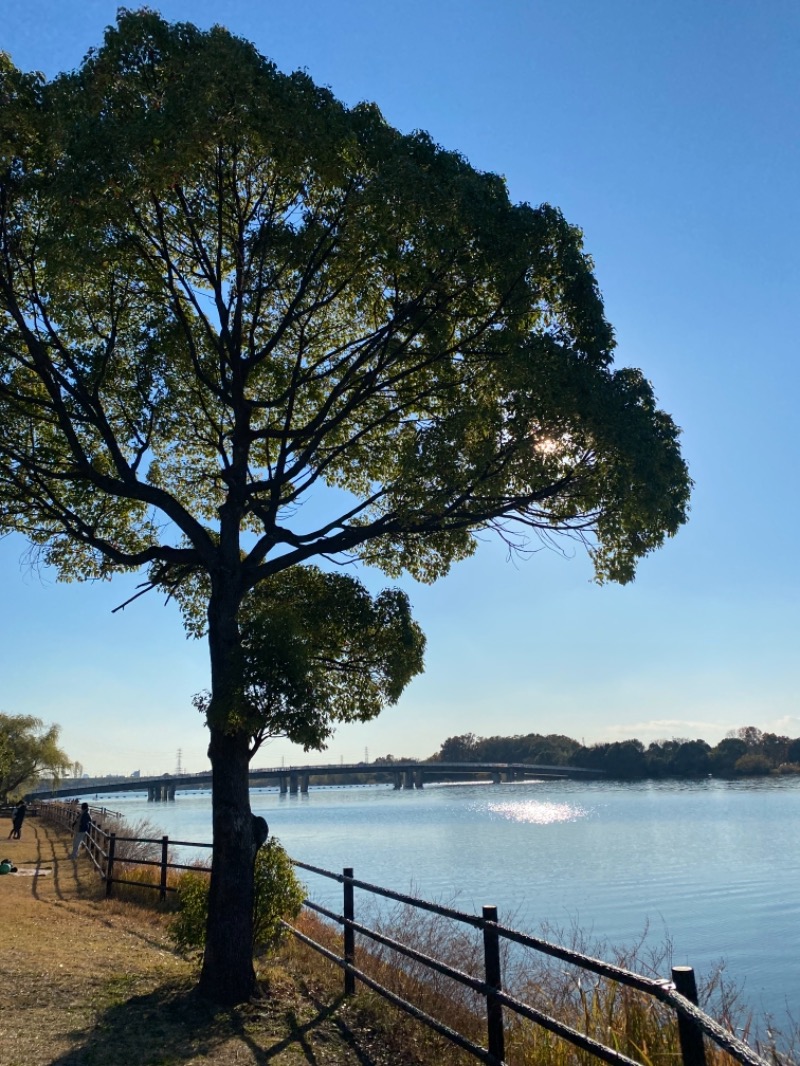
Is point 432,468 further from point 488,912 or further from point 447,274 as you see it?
point 488,912

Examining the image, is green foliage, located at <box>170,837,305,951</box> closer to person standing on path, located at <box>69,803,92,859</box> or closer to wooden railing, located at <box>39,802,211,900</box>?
wooden railing, located at <box>39,802,211,900</box>

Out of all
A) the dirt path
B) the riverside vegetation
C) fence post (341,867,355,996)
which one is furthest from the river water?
the dirt path

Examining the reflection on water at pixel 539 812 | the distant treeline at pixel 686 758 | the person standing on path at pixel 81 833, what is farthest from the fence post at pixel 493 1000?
the distant treeline at pixel 686 758

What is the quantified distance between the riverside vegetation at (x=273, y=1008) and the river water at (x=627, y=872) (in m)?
5.49

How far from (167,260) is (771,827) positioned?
4961 centimetres

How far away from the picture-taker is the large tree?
30.2ft

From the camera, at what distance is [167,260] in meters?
10.4

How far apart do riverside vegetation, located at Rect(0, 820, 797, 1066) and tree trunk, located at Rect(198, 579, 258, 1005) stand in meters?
0.36

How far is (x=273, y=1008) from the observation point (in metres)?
8.95

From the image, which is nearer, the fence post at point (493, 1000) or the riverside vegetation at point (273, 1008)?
the fence post at point (493, 1000)

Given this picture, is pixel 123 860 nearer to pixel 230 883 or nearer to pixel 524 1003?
pixel 230 883

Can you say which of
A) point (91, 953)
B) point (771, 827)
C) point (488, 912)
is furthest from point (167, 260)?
point (771, 827)

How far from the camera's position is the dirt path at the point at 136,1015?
741cm

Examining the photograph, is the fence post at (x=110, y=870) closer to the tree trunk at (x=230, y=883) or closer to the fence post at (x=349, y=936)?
the tree trunk at (x=230, y=883)
